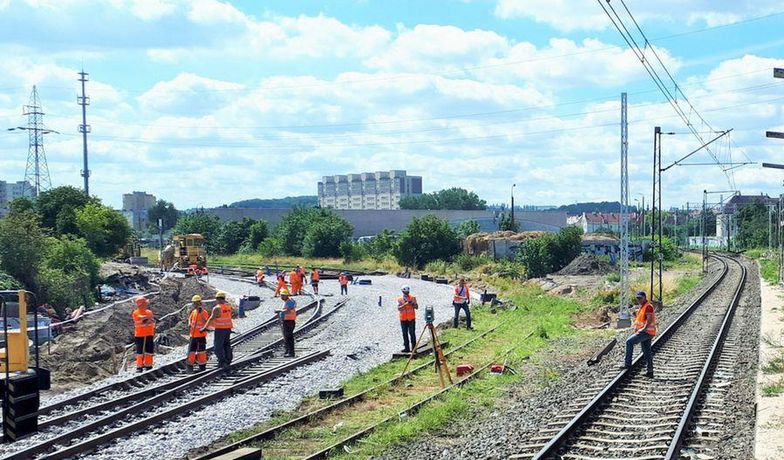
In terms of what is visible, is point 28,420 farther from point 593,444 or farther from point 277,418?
point 593,444

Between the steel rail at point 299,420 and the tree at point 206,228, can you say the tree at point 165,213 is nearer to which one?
the tree at point 206,228

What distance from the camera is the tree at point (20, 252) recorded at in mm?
33000

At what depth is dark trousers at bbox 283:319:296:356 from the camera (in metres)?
19.9

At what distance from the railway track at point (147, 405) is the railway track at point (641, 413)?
564 centimetres

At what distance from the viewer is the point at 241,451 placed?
10.6 metres

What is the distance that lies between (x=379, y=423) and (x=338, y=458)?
1.76 metres

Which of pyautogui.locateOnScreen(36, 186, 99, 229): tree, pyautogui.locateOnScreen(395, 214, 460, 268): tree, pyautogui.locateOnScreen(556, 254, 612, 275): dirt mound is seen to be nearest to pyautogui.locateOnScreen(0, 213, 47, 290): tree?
pyautogui.locateOnScreen(36, 186, 99, 229): tree

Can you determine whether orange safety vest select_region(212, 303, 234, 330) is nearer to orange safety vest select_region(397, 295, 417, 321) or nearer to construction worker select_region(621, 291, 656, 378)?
orange safety vest select_region(397, 295, 417, 321)

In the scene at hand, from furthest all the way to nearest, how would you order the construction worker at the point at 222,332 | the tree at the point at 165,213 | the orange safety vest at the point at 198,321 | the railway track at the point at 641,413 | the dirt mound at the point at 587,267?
the tree at the point at 165,213 < the dirt mound at the point at 587,267 < the construction worker at the point at 222,332 < the orange safety vest at the point at 198,321 < the railway track at the point at 641,413

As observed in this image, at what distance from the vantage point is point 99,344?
23344mm

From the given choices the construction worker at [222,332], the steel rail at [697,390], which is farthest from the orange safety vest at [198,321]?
the steel rail at [697,390]

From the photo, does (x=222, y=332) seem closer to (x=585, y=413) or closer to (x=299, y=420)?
(x=299, y=420)

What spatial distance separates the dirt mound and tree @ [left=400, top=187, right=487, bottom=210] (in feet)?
393

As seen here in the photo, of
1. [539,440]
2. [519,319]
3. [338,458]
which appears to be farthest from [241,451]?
[519,319]
